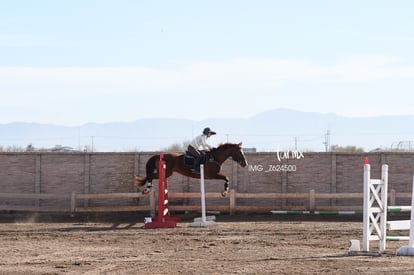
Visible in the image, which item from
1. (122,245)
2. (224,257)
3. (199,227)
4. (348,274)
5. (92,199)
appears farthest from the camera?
(92,199)

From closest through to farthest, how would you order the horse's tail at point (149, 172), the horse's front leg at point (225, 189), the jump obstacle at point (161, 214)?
the jump obstacle at point (161, 214), the horse's front leg at point (225, 189), the horse's tail at point (149, 172)

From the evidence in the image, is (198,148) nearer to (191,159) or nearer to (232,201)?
(191,159)

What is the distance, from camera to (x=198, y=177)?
2572 centimetres

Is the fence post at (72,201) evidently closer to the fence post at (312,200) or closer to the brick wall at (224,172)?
the brick wall at (224,172)

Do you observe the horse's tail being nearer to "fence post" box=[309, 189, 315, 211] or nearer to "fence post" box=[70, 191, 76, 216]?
"fence post" box=[70, 191, 76, 216]

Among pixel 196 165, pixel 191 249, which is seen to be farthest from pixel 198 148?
pixel 191 249

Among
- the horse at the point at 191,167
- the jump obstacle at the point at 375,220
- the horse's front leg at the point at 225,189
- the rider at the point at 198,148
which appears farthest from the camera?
the horse at the point at 191,167

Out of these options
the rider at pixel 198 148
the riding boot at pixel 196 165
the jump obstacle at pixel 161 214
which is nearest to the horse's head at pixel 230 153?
the rider at pixel 198 148

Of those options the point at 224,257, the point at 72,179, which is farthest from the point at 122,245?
the point at 72,179

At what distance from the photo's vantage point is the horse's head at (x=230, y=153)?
83.3ft

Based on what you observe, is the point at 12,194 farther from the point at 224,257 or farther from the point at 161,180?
the point at 224,257

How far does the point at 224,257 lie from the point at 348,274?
2878mm

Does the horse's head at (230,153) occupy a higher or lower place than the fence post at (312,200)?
higher

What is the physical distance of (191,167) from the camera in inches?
995
